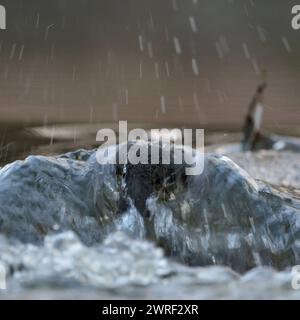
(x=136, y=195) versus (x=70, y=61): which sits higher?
(x=70, y=61)

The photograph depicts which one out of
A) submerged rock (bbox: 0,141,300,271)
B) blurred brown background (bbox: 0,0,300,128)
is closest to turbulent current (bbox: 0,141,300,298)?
submerged rock (bbox: 0,141,300,271)

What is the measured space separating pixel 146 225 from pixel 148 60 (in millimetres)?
5535

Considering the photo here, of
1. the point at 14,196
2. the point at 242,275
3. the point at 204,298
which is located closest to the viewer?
the point at 204,298

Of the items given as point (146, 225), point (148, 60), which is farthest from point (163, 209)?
point (148, 60)

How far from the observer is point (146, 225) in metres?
2.67

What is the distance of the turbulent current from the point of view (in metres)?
2.34

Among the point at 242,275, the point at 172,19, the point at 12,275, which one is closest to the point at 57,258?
the point at 12,275

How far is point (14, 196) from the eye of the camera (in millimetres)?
2654

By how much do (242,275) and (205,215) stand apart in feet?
1.11

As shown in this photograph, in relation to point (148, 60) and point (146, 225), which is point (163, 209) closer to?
point (146, 225)

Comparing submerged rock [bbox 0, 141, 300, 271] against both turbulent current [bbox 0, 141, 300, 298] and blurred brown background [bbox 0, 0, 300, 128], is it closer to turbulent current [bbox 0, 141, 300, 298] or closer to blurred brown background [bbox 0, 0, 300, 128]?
turbulent current [bbox 0, 141, 300, 298]
